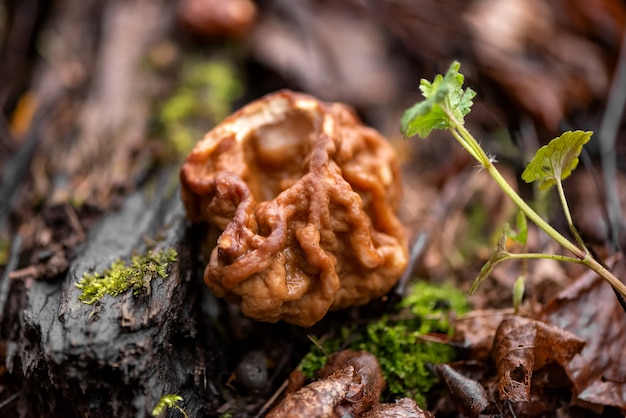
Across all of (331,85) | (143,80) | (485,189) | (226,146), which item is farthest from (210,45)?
(485,189)

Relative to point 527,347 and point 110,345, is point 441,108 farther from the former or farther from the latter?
point 110,345

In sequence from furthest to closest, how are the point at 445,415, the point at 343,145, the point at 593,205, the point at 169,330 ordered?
the point at 593,205 → the point at 343,145 → the point at 445,415 → the point at 169,330

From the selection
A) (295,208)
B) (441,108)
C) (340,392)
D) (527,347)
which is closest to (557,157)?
(441,108)

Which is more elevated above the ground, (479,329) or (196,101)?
(196,101)

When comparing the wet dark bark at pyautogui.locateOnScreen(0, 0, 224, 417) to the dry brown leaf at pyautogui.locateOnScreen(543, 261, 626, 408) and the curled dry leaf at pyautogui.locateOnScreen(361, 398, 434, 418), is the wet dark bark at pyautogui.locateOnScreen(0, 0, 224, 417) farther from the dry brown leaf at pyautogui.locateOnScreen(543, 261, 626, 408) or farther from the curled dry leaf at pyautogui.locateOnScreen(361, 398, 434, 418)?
the dry brown leaf at pyautogui.locateOnScreen(543, 261, 626, 408)

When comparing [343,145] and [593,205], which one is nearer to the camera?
[343,145]

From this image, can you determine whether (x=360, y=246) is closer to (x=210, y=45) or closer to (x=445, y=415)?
(x=445, y=415)

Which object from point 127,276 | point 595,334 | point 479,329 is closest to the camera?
point 127,276

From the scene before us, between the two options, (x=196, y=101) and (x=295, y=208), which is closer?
(x=295, y=208)
